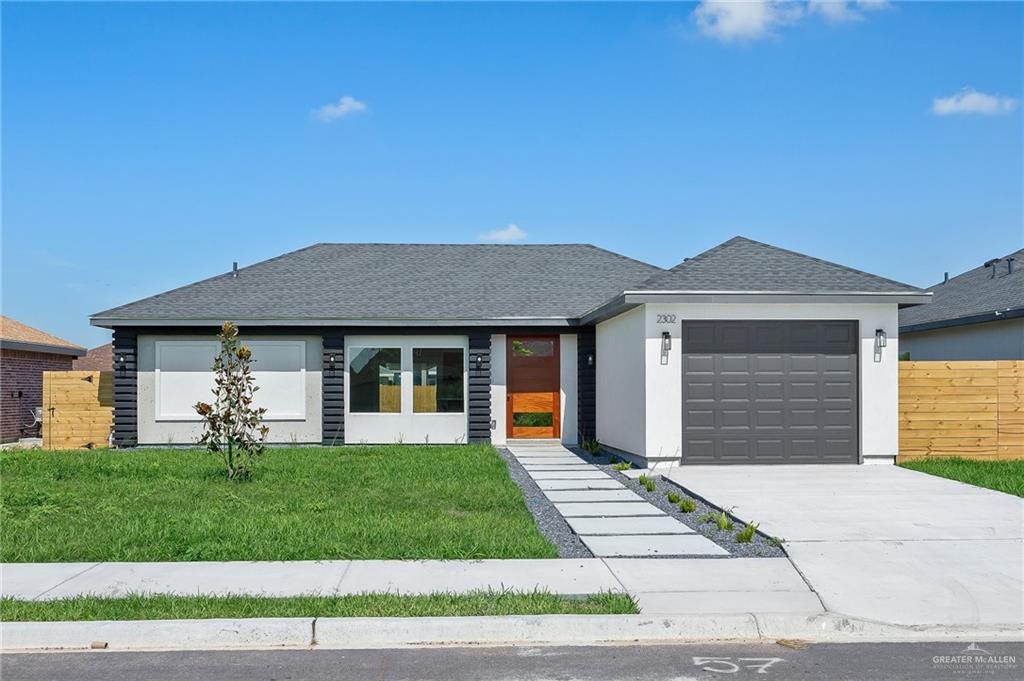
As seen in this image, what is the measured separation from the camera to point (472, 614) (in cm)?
568

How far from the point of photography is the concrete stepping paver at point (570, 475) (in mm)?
13008

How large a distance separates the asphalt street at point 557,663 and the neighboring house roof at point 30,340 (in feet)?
62.6

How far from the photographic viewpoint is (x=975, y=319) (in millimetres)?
17938

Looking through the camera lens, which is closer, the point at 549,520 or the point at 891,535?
the point at 891,535

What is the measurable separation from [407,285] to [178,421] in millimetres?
5969

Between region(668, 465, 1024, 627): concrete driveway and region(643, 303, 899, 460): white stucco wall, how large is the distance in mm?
643

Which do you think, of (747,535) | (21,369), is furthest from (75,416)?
(747,535)

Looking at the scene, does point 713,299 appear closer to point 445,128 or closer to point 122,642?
point 445,128

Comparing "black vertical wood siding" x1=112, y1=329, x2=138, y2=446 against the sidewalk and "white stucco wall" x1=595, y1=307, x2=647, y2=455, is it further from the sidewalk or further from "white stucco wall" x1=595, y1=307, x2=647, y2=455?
the sidewalk

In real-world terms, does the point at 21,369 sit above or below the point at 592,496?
above

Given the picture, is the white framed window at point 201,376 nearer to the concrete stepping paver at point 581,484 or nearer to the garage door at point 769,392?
the concrete stepping paver at point 581,484

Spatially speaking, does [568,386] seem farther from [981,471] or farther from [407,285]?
[981,471]

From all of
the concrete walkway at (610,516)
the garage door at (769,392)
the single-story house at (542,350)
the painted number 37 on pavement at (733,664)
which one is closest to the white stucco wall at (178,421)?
the single-story house at (542,350)

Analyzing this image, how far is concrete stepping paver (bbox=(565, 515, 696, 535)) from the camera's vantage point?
8.66 m
